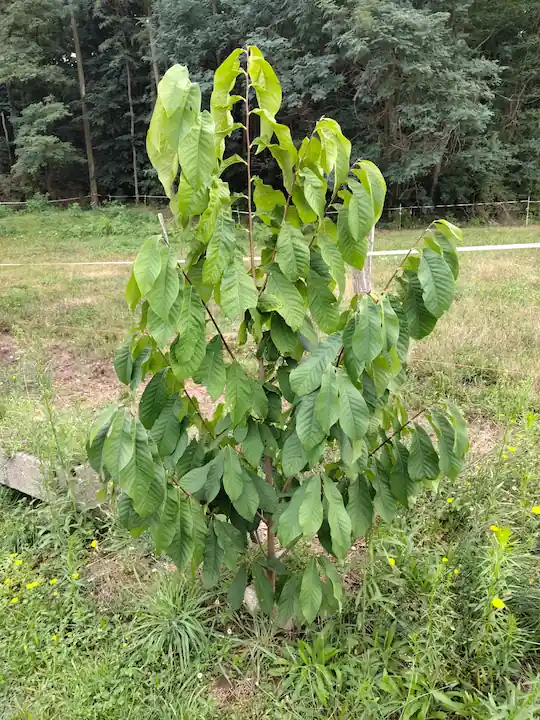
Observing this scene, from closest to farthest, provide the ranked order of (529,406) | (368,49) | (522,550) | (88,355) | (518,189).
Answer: (522,550) → (529,406) → (88,355) → (368,49) → (518,189)

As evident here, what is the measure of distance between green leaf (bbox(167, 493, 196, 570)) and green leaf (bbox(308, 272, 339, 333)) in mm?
581

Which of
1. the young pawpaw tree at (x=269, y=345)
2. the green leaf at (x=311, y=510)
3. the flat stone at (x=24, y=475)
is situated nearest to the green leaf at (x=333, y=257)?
the young pawpaw tree at (x=269, y=345)

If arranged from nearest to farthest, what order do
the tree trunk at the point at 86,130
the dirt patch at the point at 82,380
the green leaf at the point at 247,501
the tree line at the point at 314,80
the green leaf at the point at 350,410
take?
1. the green leaf at the point at 350,410
2. the green leaf at the point at 247,501
3. the dirt patch at the point at 82,380
4. the tree line at the point at 314,80
5. the tree trunk at the point at 86,130

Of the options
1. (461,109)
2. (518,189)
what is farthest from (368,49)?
(518,189)

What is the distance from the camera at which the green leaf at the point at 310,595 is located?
1.43 metres

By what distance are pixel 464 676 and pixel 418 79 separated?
57.5 ft

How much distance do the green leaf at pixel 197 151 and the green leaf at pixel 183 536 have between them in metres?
Answer: 0.81

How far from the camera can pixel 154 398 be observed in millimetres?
1407

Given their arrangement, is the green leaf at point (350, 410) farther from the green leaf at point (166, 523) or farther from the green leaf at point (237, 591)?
the green leaf at point (237, 591)

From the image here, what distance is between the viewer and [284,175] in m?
1.28

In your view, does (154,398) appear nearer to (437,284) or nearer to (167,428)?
(167,428)

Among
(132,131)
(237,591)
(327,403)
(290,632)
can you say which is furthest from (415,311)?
(132,131)

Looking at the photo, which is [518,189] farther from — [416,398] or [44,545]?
[44,545]

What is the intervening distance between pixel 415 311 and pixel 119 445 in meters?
0.74
